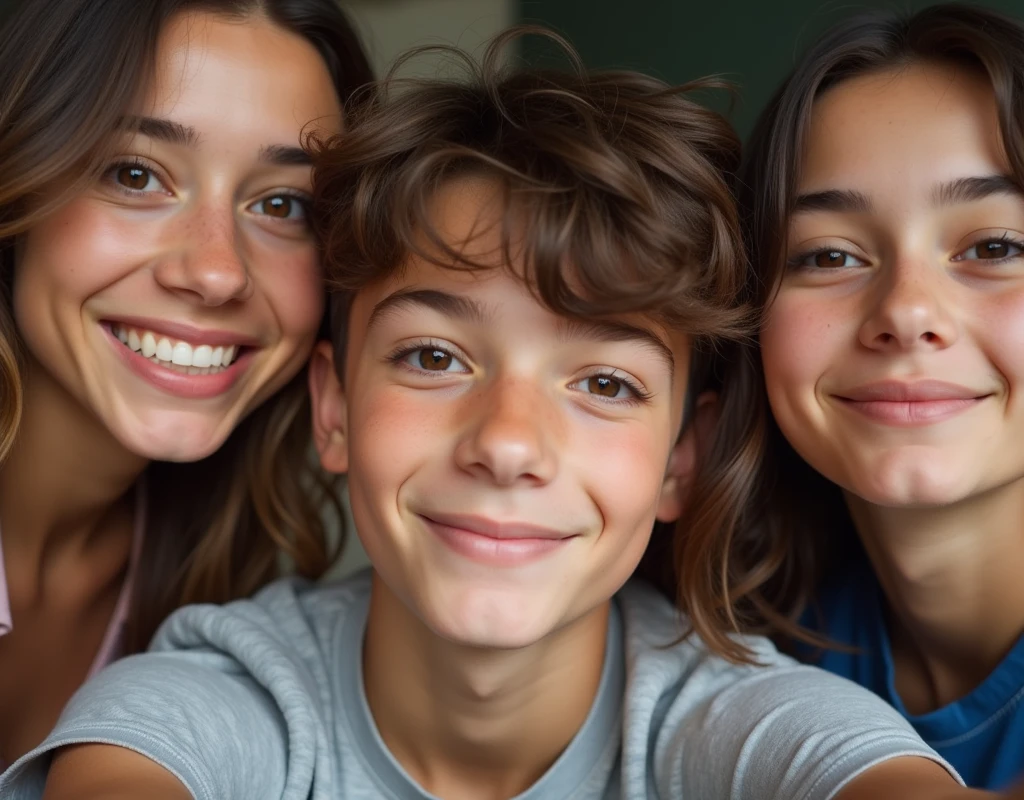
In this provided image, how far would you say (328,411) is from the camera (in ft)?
5.24

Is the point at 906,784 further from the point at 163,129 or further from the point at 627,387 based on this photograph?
the point at 163,129

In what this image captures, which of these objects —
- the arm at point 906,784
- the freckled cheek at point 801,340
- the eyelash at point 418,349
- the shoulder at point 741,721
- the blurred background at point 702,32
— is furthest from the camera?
the blurred background at point 702,32

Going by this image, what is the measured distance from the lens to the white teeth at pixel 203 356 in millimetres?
1623

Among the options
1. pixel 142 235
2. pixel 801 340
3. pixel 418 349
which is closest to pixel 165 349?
pixel 142 235

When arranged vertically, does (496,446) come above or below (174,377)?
above

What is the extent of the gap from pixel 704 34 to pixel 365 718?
1.42 m

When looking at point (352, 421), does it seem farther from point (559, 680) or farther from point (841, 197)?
point (841, 197)

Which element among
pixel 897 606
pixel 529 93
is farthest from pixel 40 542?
pixel 897 606

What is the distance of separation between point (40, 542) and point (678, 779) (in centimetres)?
99

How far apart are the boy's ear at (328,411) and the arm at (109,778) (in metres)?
0.42

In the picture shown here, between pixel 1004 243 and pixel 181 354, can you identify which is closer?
pixel 1004 243

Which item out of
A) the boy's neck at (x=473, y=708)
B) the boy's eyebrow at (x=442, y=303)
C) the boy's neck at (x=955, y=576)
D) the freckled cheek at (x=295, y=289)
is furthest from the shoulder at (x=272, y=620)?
the boy's neck at (x=955, y=576)

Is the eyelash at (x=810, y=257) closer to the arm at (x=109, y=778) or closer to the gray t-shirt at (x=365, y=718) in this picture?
the gray t-shirt at (x=365, y=718)

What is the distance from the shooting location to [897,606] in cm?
171
